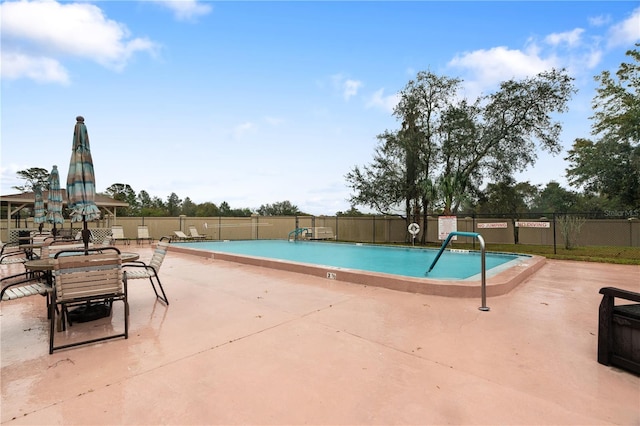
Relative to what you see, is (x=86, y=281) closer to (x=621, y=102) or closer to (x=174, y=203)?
(x=621, y=102)

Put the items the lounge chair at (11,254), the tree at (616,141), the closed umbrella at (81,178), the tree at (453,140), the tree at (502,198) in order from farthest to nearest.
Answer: the tree at (502,198), the tree at (616,141), the tree at (453,140), the lounge chair at (11,254), the closed umbrella at (81,178)

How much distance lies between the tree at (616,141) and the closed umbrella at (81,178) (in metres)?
21.1

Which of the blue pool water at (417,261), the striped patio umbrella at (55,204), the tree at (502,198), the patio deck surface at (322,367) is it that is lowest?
the blue pool water at (417,261)

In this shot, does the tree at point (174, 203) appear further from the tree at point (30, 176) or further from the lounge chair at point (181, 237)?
the lounge chair at point (181, 237)

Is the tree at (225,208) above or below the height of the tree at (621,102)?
below

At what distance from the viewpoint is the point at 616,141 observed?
17.2 metres

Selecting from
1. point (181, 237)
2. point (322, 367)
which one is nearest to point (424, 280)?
point (322, 367)

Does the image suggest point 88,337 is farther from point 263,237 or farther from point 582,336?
point 263,237

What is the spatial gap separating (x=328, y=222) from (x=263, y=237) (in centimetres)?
435

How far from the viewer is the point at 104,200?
14.6m

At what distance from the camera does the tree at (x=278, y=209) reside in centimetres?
5047

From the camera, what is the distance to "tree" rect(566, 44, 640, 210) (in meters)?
15.1

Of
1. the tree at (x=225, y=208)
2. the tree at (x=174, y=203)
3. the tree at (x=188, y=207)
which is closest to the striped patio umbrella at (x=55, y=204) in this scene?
the tree at (x=225, y=208)

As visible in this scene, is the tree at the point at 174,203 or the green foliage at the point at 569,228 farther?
the tree at the point at 174,203
